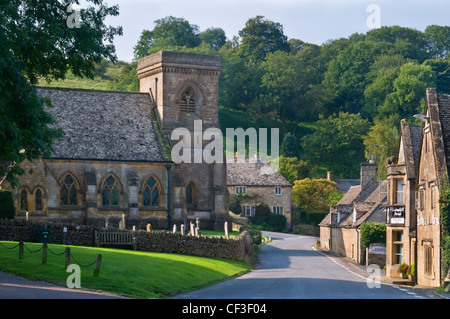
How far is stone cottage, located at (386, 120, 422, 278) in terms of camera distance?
47.0 meters

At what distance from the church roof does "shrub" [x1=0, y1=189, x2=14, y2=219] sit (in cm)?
1006

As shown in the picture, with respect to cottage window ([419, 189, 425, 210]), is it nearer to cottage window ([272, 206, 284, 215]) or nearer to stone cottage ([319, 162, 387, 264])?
stone cottage ([319, 162, 387, 264])

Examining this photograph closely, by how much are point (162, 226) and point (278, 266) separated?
14555 mm

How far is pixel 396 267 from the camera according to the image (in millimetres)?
49281

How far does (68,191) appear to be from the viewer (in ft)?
207

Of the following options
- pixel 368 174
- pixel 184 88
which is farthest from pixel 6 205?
pixel 368 174

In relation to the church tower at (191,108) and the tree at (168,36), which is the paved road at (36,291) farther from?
the tree at (168,36)

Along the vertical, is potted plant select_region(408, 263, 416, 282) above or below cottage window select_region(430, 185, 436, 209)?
below

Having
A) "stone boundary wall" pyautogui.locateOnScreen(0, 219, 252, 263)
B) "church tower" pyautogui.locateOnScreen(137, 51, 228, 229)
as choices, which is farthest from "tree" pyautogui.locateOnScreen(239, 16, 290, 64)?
"stone boundary wall" pyautogui.locateOnScreen(0, 219, 252, 263)

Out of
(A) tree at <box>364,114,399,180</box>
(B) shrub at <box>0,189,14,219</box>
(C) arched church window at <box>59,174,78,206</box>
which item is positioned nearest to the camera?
(B) shrub at <box>0,189,14,219</box>

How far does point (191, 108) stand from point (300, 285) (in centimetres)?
3798

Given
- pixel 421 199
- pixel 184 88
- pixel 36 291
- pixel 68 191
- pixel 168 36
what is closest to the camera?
pixel 36 291

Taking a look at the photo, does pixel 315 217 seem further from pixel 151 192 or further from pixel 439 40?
pixel 439 40
